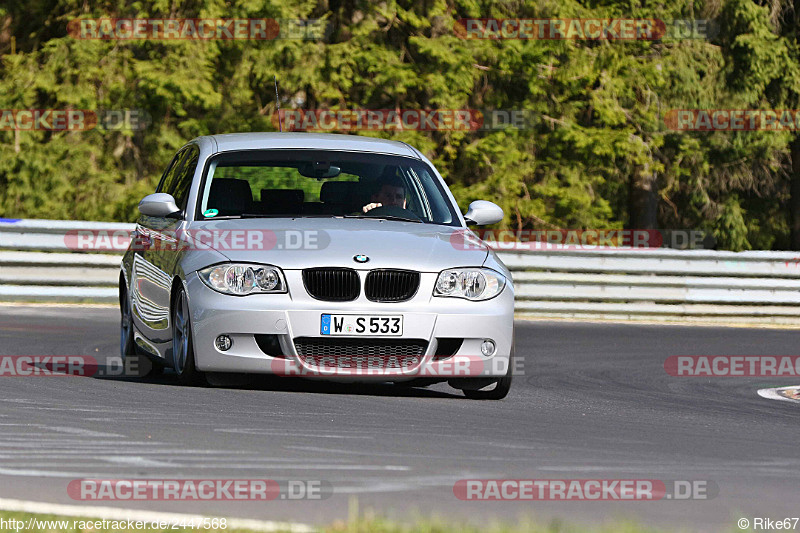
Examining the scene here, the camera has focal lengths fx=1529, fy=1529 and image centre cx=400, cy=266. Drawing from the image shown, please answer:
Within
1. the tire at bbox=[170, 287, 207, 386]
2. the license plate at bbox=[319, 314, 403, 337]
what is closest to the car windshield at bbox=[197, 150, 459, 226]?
the tire at bbox=[170, 287, 207, 386]

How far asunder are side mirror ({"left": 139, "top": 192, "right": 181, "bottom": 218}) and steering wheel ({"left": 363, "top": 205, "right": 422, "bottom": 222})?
3.97ft

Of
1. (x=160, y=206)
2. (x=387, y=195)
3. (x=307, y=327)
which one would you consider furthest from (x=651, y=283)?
(x=307, y=327)

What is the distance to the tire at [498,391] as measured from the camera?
30.1 ft

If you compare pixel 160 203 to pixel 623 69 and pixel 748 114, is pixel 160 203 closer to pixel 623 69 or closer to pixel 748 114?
pixel 623 69

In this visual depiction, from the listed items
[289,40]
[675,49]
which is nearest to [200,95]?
[289,40]

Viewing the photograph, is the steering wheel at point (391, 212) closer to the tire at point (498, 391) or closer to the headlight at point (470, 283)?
the headlight at point (470, 283)

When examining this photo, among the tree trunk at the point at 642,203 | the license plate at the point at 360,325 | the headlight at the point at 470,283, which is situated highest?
the headlight at the point at 470,283

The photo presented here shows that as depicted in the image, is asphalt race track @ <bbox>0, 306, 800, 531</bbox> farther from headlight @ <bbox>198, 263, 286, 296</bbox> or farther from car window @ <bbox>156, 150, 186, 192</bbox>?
car window @ <bbox>156, 150, 186, 192</bbox>

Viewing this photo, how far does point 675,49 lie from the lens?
29688mm

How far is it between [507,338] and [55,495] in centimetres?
411

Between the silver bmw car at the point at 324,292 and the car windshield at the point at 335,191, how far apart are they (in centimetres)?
1

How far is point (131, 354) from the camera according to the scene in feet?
35.2

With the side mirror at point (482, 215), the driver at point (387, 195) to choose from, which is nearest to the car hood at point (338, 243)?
the driver at point (387, 195)

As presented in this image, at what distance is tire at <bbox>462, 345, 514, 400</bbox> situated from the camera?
9188mm
